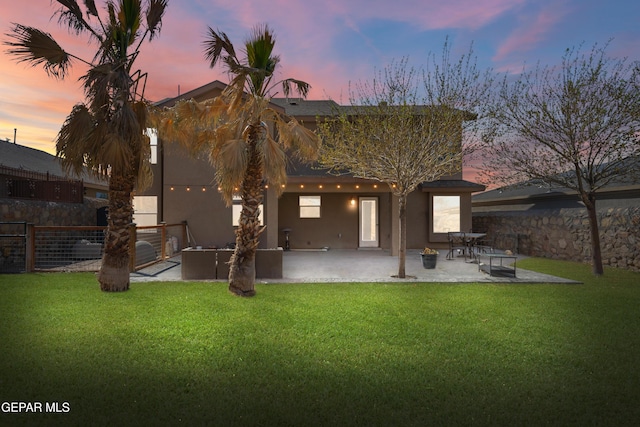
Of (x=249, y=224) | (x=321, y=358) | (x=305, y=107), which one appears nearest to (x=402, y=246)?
(x=249, y=224)

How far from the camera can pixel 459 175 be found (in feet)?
58.6

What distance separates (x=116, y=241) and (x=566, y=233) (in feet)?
53.1

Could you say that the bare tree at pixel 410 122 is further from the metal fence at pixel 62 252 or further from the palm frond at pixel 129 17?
the metal fence at pixel 62 252

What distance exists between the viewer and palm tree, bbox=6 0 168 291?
7.52 m

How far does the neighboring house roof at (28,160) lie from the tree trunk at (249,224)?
12319 millimetres

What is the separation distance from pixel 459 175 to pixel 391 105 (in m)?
8.36

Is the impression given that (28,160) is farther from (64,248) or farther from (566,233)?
(566,233)

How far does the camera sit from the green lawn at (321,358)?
11.5 feet

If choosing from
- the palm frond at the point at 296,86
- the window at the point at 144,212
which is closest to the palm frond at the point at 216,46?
the palm frond at the point at 296,86

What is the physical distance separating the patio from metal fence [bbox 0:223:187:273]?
0.83 metres

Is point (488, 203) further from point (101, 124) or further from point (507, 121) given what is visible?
point (101, 124)

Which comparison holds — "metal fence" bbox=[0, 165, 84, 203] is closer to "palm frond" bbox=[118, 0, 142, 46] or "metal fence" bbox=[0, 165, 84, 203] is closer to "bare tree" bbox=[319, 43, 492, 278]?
"palm frond" bbox=[118, 0, 142, 46]

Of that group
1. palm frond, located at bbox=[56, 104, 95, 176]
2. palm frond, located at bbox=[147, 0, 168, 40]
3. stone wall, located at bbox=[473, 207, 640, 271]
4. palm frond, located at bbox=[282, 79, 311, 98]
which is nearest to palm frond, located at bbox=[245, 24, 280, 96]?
palm frond, located at bbox=[282, 79, 311, 98]

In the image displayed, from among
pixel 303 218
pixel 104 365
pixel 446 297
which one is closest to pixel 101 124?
pixel 104 365
